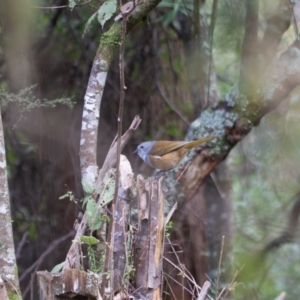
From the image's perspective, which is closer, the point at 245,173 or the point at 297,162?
the point at 297,162

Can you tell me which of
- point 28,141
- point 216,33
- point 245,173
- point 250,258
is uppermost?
point 216,33

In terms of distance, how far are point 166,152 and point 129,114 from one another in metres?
0.68

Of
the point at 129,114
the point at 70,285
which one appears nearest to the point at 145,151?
the point at 129,114

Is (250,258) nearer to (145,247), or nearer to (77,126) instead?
(77,126)

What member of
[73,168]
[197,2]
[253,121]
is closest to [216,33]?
[197,2]

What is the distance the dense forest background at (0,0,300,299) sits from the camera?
13.9ft

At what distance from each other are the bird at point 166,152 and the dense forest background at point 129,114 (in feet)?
1.46

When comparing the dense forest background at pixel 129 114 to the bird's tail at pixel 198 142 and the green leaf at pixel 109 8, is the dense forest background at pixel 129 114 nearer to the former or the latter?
the bird's tail at pixel 198 142

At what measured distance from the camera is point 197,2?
4.18 meters

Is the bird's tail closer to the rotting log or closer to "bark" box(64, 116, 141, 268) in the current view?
"bark" box(64, 116, 141, 268)

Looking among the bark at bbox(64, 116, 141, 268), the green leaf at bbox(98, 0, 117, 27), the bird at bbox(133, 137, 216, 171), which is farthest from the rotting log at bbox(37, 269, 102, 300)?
the bird at bbox(133, 137, 216, 171)

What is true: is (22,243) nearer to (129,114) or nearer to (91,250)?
(129,114)

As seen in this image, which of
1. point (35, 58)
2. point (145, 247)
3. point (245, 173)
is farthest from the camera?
point (245, 173)

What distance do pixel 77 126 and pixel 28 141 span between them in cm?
39
